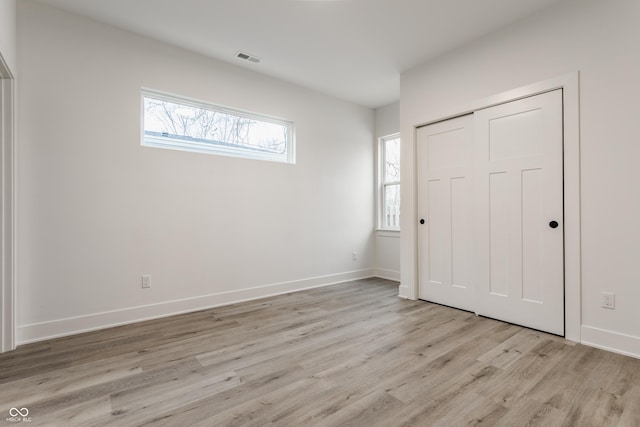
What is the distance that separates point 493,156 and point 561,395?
6.58ft

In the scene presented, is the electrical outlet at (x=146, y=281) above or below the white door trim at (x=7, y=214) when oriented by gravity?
below

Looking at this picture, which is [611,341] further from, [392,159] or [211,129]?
[211,129]

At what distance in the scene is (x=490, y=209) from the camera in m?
2.92

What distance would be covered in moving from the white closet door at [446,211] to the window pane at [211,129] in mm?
1836

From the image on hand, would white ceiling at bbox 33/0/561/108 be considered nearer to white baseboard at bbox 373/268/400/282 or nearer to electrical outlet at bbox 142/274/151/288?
electrical outlet at bbox 142/274/151/288

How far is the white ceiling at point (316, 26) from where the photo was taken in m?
2.52

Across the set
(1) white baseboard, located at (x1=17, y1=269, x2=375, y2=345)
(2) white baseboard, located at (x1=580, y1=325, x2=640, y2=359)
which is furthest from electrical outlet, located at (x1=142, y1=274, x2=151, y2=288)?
(2) white baseboard, located at (x1=580, y1=325, x2=640, y2=359)

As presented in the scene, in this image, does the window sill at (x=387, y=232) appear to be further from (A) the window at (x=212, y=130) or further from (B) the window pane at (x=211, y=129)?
(B) the window pane at (x=211, y=129)

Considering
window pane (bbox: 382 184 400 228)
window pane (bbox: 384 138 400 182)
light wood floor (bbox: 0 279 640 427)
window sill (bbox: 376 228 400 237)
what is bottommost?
light wood floor (bbox: 0 279 640 427)

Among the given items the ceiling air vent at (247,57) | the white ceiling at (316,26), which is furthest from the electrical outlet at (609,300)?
the ceiling air vent at (247,57)

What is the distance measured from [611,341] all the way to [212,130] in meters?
4.03

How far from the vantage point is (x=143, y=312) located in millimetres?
2906

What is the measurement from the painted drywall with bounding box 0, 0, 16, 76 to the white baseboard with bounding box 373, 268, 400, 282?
15.3ft

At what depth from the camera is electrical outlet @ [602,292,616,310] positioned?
2.20 meters
